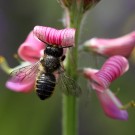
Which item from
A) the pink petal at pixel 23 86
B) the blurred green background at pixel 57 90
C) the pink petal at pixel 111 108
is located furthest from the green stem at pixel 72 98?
the blurred green background at pixel 57 90

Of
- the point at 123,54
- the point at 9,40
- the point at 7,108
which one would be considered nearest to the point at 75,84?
the point at 123,54

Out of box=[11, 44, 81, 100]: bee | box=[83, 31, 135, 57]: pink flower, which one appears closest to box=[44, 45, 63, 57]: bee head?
box=[11, 44, 81, 100]: bee

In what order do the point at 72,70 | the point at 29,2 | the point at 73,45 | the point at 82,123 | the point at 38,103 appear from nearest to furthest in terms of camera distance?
the point at 73,45
the point at 72,70
the point at 38,103
the point at 82,123
the point at 29,2

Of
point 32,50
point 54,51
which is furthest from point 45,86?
point 32,50

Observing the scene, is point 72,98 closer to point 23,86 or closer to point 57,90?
point 23,86

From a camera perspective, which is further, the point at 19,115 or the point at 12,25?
the point at 12,25

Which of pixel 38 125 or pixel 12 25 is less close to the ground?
pixel 12 25

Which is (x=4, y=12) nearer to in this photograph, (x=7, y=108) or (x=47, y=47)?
(x=7, y=108)

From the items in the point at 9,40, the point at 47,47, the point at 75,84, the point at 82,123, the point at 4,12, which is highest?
the point at 4,12
